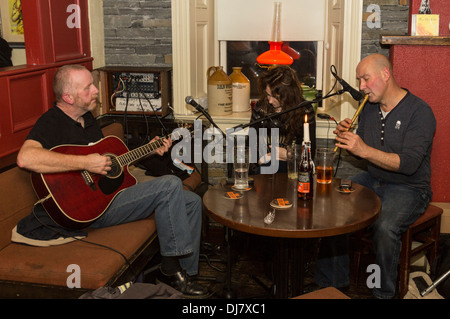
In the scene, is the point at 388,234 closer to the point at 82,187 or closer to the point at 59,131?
the point at 82,187

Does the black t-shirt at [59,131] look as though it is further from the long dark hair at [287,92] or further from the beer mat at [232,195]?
the long dark hair at [287,92]

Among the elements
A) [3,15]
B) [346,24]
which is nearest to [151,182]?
[346,24]

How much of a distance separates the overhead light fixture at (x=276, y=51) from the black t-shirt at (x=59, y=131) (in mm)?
1537

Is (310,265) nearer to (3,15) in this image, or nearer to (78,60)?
(78,60)

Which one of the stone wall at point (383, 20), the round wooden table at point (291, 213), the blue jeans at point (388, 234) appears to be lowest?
the blue jeans at point (388, 234)

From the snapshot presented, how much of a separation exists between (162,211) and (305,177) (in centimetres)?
80

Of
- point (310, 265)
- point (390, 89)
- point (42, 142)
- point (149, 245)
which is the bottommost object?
point (310, 265)

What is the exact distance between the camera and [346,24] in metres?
3.50

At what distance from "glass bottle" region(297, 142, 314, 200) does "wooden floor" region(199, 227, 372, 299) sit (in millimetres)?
695

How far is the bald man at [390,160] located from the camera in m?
2.71

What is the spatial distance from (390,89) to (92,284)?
190cm

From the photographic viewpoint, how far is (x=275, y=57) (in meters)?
3.88

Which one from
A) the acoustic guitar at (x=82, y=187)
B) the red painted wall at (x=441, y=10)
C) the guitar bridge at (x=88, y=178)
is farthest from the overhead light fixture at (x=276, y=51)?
the guitar bridge at (x=88, y=178)

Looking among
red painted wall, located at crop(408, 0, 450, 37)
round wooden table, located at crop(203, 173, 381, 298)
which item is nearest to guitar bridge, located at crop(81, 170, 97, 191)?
round wooden table, located at crop(203, 173, 381, 298)
